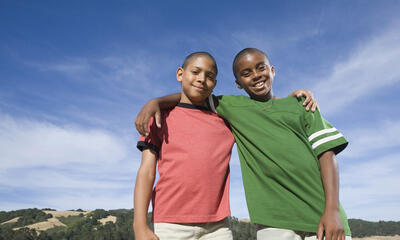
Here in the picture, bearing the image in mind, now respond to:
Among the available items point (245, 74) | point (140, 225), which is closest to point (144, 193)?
point (140, 225)

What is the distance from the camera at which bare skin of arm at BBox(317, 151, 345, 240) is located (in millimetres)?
2549

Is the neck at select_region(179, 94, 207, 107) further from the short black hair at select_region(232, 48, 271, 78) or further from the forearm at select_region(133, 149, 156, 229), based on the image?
the forearm at select_region(133, 149, 156, 229)

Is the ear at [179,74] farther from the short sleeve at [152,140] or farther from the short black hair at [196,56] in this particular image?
the short sleeve at [152,140]

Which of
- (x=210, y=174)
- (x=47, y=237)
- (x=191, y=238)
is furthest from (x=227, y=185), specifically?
(x=47, y=237)

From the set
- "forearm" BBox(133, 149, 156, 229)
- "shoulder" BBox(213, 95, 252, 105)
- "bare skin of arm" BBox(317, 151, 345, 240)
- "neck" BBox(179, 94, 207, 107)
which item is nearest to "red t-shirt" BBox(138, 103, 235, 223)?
"forearm" BBox(133, 149, 156, 229)

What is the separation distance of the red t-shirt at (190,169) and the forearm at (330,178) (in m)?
0.89

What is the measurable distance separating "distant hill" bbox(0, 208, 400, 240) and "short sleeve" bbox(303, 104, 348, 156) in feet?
238

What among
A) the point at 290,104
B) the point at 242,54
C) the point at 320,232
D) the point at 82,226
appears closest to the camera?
the point at 320,232

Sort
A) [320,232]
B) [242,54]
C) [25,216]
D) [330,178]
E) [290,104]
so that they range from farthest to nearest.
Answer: [25,216]
[242,54]
[290,104]
[330,178]
[320,232]

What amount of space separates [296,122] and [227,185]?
0.91 m

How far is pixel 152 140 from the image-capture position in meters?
2.97

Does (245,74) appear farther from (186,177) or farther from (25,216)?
(25,216)

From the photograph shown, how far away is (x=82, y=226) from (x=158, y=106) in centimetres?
9820

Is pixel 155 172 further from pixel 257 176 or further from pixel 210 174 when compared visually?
pixel 257 176
